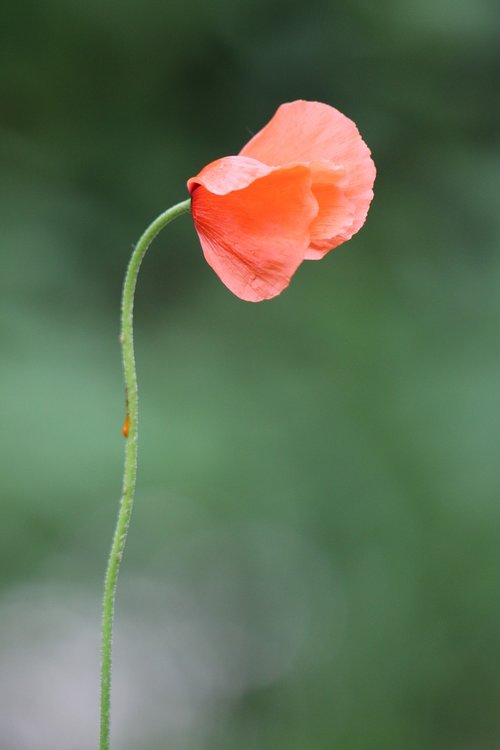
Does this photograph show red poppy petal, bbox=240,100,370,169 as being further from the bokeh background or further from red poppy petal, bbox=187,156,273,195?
the bokeh background

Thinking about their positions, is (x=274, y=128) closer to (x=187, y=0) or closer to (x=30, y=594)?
(x=30, y=594)

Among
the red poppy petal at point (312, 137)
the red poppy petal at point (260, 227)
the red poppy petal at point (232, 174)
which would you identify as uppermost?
the red poppy petal at point (312, 137)

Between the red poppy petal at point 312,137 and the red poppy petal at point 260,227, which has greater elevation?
the red poppy petal at point 312,137

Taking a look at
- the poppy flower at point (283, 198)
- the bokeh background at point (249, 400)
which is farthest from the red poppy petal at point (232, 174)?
the bokeh background at point (249, 400)

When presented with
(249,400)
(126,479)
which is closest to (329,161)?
(126,479)

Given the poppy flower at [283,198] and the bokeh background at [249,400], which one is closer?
the poppy flower at [283,198]

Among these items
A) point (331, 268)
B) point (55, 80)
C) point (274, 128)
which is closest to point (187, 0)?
point (55, 80)

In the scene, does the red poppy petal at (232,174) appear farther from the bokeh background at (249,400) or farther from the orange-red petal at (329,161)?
the bokeh background at (249,400)

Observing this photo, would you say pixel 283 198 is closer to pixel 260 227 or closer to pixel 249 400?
pixel 260 227
